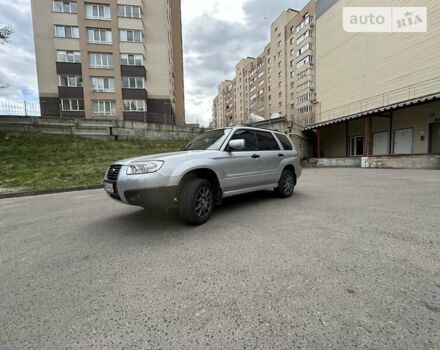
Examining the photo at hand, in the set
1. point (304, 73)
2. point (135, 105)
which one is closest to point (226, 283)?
point (135, 105)

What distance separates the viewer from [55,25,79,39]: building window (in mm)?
24891

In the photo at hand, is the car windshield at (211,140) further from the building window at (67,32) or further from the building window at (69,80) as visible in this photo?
the building window at (67,32)

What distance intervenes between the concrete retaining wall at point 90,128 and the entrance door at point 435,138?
1970cm

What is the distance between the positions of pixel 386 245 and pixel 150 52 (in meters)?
32.0

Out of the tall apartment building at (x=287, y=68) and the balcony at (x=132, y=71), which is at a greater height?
the tall apartment building at (x=287, y=68)

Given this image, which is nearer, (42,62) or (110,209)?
(110,209)

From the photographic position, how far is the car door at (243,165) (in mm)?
4195

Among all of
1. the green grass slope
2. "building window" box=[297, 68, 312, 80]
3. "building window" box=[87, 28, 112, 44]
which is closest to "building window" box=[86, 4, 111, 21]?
"building window" box=[87, 28, 112, 44]

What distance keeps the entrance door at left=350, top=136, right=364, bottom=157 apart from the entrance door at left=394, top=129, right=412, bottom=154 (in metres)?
2.94

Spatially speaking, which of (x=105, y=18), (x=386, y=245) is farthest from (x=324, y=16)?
(x=386, y=245)

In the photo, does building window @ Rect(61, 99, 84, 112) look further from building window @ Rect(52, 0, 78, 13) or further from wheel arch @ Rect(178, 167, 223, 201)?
wheel arch @ Rect(178, 167, 223, 201)

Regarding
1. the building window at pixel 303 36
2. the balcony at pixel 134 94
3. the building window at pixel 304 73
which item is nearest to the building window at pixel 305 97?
the building window at pixel 304 73

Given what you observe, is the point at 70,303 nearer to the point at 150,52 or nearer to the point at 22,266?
the point at 22,266

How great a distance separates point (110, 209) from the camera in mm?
5195
